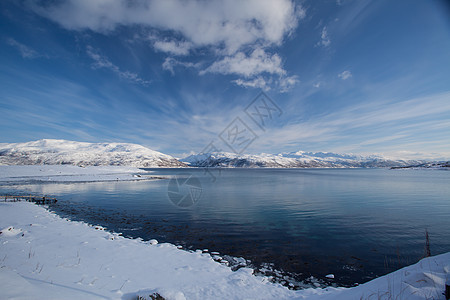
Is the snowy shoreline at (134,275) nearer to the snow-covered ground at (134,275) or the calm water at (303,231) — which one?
the snow-covered ground at (134,275)

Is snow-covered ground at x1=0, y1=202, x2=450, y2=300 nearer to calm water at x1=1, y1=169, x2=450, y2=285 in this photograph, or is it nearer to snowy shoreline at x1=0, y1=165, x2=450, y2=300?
snowy shoreline at x1=0, y1=165, x2=450, y2=300

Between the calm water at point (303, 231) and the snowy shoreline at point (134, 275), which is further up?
the snowy shoreline at point (134, 275)

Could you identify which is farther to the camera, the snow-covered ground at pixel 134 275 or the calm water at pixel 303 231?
the calm water at pixel 303 231

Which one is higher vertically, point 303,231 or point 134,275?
point 134,275

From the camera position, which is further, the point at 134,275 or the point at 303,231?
the point at 303,231

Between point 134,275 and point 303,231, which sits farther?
point 303,231

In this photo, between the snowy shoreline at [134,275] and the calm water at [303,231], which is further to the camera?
the calm water at [303,231]

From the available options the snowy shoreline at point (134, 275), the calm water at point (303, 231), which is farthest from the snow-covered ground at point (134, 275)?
the calm water at point (303, 231)

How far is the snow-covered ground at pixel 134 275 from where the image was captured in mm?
5574

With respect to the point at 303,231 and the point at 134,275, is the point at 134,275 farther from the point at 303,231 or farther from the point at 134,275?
the point at 303,231

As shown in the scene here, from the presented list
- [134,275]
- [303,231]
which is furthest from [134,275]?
[303,231]

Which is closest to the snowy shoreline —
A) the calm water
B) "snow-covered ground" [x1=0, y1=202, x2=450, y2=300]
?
"snow-covered ground" [x1=0, y1=202, x2=450, y2=300]

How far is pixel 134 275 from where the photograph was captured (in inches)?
342

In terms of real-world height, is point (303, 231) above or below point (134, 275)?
below
